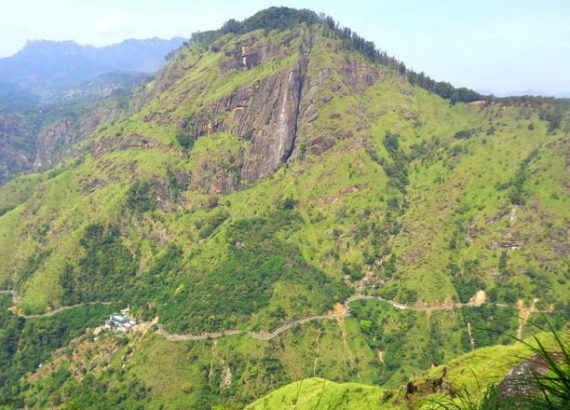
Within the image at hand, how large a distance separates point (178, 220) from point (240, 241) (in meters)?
35.7

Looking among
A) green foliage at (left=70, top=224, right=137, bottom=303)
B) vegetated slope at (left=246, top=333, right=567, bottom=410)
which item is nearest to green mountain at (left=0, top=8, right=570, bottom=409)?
green foliage at (left=70, top=224, right=137, bottom=303)

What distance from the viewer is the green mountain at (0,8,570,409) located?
121 m

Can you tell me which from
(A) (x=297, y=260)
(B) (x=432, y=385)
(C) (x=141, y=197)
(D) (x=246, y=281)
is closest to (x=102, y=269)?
(C) (x=141, y=197)

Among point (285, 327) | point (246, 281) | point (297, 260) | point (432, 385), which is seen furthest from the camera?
point (297, 260)

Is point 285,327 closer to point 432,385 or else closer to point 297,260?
point 297,260

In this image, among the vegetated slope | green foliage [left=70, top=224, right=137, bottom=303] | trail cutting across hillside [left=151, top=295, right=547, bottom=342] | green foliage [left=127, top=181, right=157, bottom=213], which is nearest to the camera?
the vegetated slope

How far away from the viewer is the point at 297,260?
507 ft

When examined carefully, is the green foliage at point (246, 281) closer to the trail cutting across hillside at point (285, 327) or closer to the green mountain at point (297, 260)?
the green mountain at point (297, 260)

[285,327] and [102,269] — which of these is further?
[102,269]

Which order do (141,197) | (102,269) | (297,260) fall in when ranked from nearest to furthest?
(297,260) < (102,269) < (141,197)

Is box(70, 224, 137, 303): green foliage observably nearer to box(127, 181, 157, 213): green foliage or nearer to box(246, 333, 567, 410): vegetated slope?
box(127, 181, 157, 213): green foliage

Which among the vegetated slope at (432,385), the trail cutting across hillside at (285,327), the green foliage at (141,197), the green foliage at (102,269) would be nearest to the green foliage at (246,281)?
the trail cutting across hillside at (285,327)

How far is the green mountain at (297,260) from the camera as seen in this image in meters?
121

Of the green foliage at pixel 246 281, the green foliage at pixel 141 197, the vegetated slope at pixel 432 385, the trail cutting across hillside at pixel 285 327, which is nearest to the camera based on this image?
the vegetated slope at pixel 432 385
